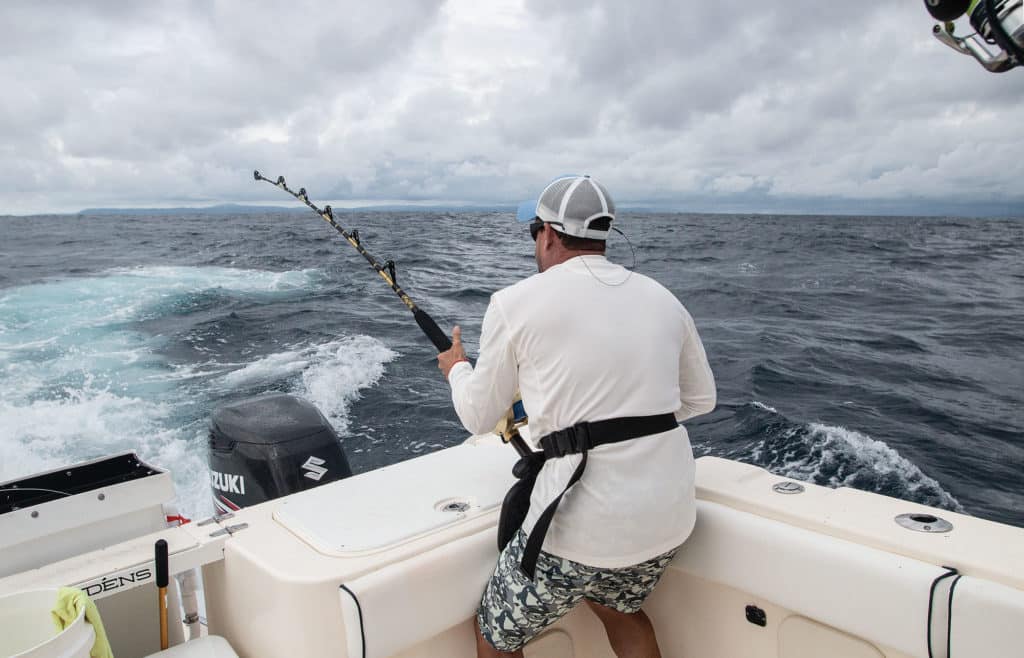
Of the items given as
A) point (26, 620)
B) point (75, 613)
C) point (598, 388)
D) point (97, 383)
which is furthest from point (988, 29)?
point (97, 383)

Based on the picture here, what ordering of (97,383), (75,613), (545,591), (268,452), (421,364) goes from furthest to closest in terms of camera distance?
1. (421,364)
2. (97,383)
3. (268,452)
4. (545,591)
5. (75,613)

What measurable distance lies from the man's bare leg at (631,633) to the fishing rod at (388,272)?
833mm

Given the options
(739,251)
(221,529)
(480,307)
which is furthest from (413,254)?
(221,529)

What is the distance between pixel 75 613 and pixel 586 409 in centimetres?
110

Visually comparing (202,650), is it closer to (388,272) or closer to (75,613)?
(75,613)

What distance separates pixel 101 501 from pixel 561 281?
1.31m

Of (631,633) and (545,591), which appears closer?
(545,591)

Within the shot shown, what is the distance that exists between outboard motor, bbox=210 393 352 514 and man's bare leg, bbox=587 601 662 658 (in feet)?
4.82

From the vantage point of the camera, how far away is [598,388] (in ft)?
4.80

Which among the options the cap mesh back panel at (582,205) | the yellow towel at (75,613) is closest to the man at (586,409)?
the cap mesh back panel at (582,205)

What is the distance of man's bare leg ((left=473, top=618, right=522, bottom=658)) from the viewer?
170 centimetres

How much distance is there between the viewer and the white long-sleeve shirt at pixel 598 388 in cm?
146

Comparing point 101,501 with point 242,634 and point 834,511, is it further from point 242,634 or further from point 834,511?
point 834,511

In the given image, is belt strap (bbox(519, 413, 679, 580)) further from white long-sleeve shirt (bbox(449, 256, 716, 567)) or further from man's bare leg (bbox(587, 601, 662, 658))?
man's bare leg (bbox(587, 601, 662, 658))
